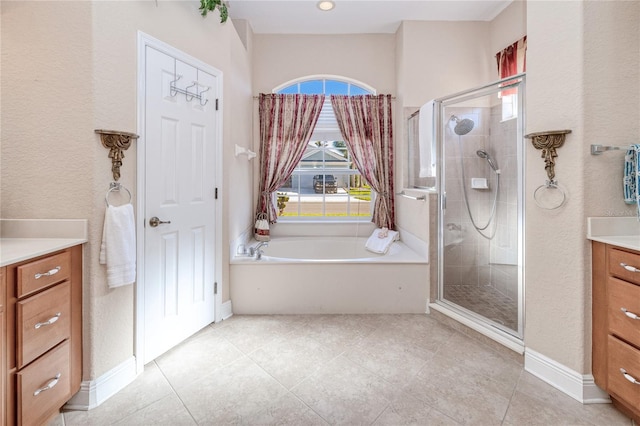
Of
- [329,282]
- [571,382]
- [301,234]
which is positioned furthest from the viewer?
[301,234]

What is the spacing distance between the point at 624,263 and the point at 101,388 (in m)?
2.74

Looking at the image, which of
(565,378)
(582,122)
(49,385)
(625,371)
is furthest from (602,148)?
(49,385)

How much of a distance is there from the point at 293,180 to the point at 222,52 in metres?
1.76

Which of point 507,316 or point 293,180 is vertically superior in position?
point 293,180

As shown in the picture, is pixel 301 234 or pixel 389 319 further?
pixel 301 234

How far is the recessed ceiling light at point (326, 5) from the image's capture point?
3.03 meters

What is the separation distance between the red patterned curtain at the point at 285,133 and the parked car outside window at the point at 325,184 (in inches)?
17.2

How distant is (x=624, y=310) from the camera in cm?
146

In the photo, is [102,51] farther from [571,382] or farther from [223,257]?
[571,382]

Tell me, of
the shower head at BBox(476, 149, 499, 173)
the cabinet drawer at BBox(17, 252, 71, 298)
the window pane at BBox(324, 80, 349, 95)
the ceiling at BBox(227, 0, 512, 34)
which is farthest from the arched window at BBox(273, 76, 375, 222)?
the cabinet drawer at BBox(17, 252, 71, 298)

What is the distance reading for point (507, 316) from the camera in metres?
2.22

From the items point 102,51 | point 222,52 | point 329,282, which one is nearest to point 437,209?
point 329,282

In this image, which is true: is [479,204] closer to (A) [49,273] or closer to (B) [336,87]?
(B) [336,87]

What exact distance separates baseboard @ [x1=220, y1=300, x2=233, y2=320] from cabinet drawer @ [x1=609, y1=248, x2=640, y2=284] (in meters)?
2.57
